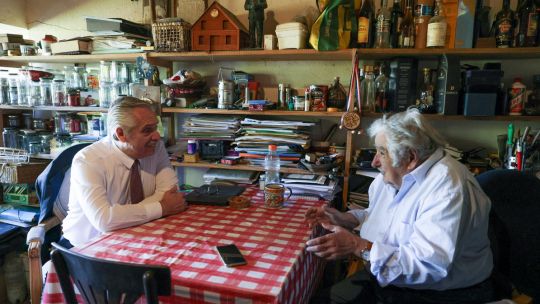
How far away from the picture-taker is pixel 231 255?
3.70ft

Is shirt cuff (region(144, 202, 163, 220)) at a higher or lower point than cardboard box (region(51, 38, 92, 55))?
lower

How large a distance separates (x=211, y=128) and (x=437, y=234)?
1553mm

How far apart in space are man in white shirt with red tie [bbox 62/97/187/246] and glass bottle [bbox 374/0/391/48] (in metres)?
1.27

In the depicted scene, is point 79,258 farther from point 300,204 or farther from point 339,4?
point 339,4

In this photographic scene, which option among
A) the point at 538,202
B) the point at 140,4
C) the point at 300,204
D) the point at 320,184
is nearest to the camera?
the point at 538,202

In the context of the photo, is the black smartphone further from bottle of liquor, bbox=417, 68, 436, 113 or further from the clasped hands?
bottle of liquor, bbox=417, 68, 436, 113

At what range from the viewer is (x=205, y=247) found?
1.21 m

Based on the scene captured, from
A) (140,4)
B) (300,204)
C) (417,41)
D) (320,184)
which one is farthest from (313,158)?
(140,4)

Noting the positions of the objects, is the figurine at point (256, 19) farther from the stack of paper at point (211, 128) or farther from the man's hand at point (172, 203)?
the man's hand at point (172, 203)

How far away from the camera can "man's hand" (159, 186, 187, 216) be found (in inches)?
60.0

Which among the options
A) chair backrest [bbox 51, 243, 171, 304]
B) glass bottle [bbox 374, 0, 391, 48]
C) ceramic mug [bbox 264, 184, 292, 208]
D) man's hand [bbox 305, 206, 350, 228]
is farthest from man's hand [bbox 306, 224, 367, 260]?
glass bottle [bbox 374, 0, 391, 48]

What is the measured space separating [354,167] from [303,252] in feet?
3.18

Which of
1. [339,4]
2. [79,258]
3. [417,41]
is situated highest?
[339,4]

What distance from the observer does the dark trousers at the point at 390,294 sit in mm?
1185
